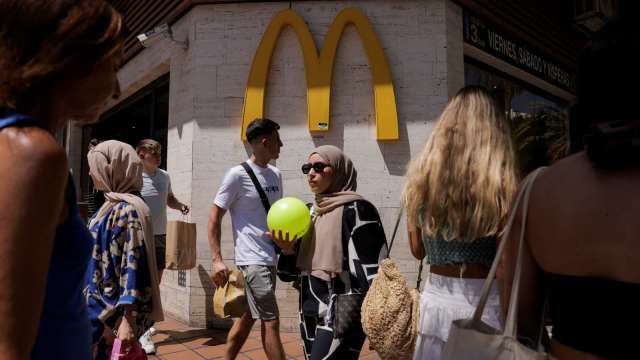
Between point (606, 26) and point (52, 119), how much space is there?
1.31m

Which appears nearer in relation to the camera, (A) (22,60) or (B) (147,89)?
(A) (22,60)

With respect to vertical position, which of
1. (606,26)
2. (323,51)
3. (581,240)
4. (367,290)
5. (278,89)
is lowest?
(367,290)

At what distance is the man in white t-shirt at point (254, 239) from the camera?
336 centimetres

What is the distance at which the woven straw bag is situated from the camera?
2025mm

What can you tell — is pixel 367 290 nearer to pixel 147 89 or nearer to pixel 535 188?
pixel 535 188

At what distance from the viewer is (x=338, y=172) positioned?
2.72m

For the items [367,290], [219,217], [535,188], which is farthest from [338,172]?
[535,188]

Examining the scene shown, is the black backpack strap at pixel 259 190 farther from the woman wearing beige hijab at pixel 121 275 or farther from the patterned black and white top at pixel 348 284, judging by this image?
the woman wearing beige hijab at pixel 121 275

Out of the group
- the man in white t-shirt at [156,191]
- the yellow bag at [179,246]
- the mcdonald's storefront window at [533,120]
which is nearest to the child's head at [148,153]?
the man in white t-shirt at [156,191]

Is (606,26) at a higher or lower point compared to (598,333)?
higher

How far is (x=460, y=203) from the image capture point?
185 cm

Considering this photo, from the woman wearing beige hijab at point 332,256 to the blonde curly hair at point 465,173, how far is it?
0.47 metres

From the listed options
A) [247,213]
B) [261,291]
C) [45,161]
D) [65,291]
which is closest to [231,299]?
[261,291]

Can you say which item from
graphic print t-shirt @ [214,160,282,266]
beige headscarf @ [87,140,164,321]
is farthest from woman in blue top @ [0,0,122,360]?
graphic print t-shirt @ [214,160,282,266]
